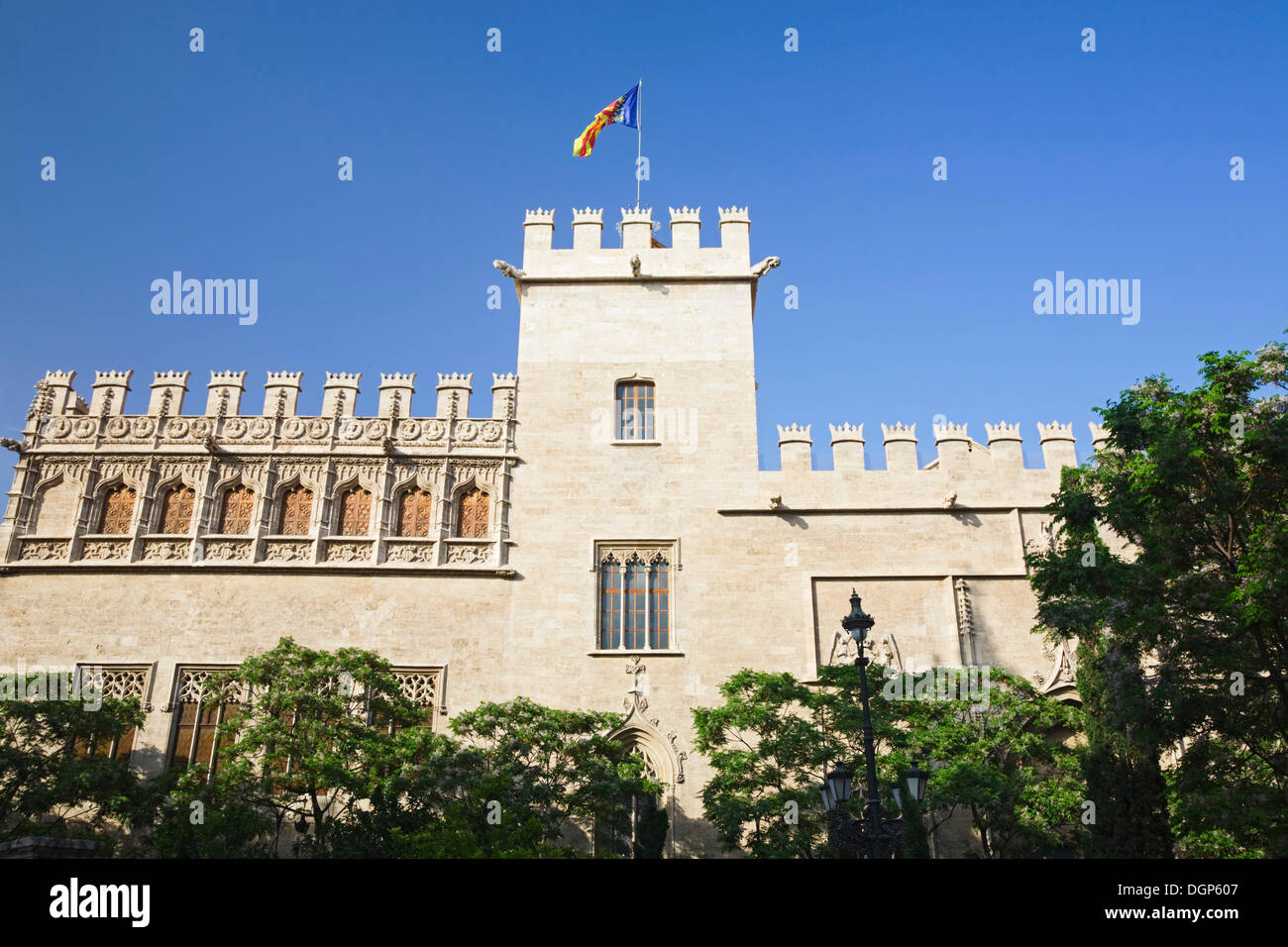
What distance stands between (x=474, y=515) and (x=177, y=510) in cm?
713

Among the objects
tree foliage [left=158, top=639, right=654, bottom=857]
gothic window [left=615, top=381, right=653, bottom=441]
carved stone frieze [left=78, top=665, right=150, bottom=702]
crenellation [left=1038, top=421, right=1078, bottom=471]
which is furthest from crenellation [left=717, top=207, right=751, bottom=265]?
carved stone frieze [left=78, top=665, right=150, bottom=702]

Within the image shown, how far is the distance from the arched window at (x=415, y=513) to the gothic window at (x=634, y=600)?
4.35 m

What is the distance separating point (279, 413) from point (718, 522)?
1122 centimetres

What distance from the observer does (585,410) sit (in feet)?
80.6

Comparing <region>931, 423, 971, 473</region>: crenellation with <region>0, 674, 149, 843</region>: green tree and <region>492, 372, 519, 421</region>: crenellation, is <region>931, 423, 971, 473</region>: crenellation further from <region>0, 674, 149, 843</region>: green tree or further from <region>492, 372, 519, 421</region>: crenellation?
<region>0, 674, 149, 843</region>: green tree

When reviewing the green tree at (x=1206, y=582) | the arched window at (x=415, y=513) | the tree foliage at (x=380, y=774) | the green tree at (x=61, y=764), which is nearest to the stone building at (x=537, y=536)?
the arched window at (x=415, y=513)

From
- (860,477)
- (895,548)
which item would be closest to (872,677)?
(895,548)

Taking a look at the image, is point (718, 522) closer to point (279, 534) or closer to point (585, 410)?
point (585, 410)

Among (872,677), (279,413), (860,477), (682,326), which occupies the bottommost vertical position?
(872,677)

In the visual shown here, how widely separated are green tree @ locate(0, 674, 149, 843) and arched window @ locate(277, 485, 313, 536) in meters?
5.18

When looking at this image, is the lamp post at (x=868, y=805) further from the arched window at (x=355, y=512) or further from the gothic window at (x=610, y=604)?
the arched window at (x=355, y=512)

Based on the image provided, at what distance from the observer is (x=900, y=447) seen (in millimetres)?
24062
